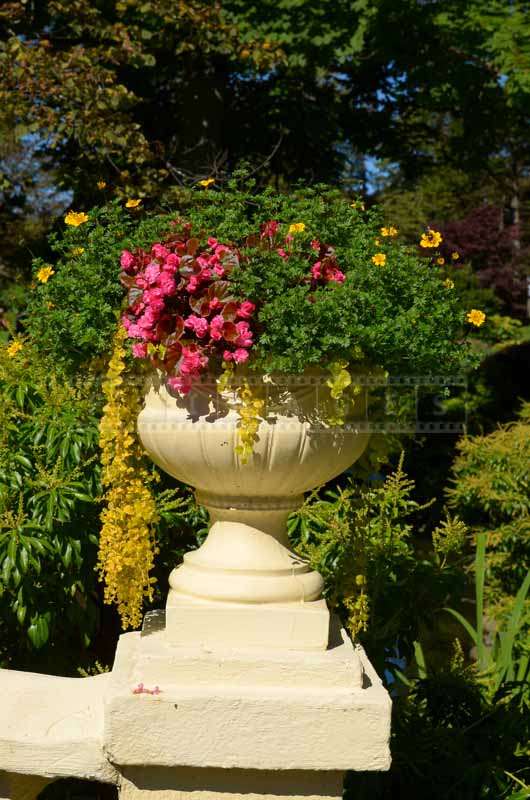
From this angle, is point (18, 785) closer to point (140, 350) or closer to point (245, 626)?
point (245, 626)

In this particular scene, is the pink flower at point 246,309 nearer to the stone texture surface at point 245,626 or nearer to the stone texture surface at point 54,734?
the stone texture surface at point 245,626

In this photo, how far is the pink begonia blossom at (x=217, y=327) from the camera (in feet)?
6.23

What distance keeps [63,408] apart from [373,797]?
1846 mm

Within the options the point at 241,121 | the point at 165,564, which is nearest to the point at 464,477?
the point at 165,564

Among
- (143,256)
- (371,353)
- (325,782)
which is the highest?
(143,256)

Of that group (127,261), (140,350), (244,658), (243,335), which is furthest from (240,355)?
(244,658)

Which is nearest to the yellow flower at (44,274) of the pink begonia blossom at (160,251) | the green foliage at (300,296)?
the green foliage at (300,296)

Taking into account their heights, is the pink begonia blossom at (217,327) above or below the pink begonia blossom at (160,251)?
below

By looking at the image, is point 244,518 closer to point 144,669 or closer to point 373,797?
point 144,669

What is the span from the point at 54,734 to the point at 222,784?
0.42 metres

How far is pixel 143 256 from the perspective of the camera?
210cm

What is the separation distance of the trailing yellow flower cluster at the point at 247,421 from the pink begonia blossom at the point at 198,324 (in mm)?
156

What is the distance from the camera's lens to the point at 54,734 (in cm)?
201

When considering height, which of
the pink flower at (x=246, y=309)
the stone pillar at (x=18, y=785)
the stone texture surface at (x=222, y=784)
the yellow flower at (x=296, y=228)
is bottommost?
the stone pillar at (x=18, y=785)
